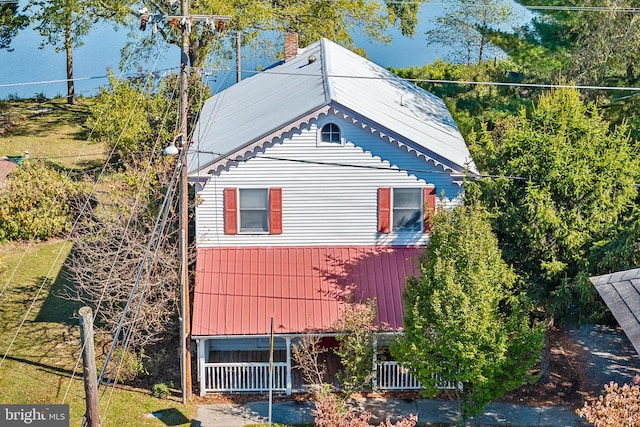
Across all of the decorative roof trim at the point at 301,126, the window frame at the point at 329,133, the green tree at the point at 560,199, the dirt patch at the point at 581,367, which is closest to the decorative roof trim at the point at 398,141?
the decorative roof trim at the point at 301,126

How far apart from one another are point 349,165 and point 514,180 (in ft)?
16.3

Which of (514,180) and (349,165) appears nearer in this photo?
(514,180)

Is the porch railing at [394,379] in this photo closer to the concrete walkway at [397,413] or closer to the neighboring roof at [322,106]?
the concrete walkway at [397,413]

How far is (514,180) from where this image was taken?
70.0 feet

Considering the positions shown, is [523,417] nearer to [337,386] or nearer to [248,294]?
[337,386]

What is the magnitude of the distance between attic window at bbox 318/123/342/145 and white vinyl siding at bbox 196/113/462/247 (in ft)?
0.46

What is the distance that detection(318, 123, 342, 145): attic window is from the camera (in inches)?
930

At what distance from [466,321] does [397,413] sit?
4.68 metres

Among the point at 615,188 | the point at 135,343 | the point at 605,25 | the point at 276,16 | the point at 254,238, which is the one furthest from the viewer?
the point at 276,16

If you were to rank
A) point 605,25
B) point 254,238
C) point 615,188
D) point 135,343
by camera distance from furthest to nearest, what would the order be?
point 605,25 < point 254,238 < point 135,343 < point 615,188

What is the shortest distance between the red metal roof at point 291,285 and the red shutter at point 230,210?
0.63m

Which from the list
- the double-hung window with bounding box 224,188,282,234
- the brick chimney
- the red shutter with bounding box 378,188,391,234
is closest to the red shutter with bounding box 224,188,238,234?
the double-hung window with bounding box 224,188,282,234

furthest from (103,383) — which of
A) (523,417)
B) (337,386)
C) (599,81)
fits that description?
(599,81)

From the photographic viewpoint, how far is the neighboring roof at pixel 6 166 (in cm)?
3527
